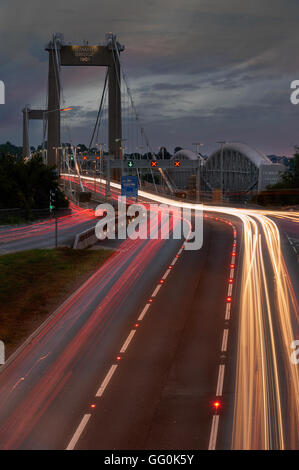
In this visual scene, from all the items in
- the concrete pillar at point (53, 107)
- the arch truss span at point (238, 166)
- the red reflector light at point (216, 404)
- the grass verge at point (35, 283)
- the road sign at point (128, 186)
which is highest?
the concrete pillar at point (53, 107)

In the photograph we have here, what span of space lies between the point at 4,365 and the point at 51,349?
1912mm

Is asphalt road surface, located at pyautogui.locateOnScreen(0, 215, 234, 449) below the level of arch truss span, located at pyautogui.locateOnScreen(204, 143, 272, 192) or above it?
below

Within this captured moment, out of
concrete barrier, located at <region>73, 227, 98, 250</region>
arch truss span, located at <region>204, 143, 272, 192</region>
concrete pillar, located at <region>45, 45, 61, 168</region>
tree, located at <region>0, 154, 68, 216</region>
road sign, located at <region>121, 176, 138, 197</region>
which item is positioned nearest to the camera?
concrete barrier, located at <region>73, 227, 98, 250</region>

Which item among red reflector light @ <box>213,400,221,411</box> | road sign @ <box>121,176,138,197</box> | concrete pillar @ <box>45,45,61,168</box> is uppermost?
concrete pillar @ <box>45,45,61,168</box>

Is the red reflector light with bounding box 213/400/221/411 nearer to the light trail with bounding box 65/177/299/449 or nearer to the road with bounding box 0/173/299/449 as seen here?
the road with bounding box 0/173/299/449

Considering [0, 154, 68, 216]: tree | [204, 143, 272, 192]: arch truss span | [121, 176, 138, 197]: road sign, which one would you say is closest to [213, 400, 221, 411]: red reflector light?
[0, 154, 68, 216]: tree

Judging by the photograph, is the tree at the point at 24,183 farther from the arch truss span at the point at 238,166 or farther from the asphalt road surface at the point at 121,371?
the arch truss span at the point at 238,166

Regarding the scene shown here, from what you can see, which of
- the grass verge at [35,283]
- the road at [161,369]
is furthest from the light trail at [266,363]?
the grass verge at [35,283]

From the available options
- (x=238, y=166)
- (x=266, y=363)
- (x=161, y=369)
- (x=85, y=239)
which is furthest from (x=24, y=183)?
(x=238, y=166)

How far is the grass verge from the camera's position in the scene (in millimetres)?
20719

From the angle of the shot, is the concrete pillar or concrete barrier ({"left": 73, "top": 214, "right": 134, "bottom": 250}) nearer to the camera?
concrete barrier ({"left": 73, "top": 214, "right": 134, "bottom": 250})

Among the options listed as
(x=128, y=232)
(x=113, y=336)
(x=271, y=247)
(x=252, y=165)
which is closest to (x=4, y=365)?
(x=113, y=336)

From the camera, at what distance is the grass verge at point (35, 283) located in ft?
68.0

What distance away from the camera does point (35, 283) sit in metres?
28.3
